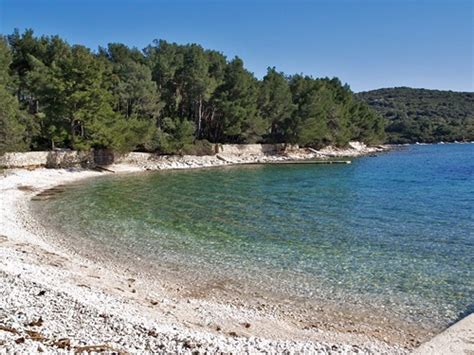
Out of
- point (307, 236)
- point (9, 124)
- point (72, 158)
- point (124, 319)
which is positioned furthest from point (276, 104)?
point (124, 319)

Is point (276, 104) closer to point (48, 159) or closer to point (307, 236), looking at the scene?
point (48, 159)

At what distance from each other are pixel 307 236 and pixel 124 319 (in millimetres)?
9775

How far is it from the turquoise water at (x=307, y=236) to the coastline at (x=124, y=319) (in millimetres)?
1864

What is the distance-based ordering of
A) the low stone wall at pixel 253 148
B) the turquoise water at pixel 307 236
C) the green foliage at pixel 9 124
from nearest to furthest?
1. the turquoise water at pixel 307 236
2. the green foliage at pixel 9 124
3. the low stone wall at pixel 253 148

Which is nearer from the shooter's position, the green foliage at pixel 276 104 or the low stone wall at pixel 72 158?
the low stone wall at pixel 72 158

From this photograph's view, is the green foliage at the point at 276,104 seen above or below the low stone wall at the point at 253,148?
above

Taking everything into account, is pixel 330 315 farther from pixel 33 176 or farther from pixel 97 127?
pixel 97 127

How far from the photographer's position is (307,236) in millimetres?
16172

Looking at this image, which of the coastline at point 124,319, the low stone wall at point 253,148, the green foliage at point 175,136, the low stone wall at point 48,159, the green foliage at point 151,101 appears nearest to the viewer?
the coastline at point 124,319

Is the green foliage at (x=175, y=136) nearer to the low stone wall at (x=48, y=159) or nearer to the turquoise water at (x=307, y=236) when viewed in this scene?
the low stone wall at (x=48, y=159)

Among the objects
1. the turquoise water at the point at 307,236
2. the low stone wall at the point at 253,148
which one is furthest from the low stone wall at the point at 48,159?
the low stone wall at the point at 253,148

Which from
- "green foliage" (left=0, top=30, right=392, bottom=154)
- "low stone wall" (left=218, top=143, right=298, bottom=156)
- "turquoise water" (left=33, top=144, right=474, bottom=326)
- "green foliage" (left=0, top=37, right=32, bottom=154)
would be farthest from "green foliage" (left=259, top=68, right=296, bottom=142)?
"turquoise water" (left=33, top=144, right=474, bottom=326)

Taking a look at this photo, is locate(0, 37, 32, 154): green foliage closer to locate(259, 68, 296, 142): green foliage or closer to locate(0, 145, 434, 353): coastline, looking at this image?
locate(0, 145, 434, 353): coastline

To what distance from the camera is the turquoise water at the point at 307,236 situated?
10742mm
